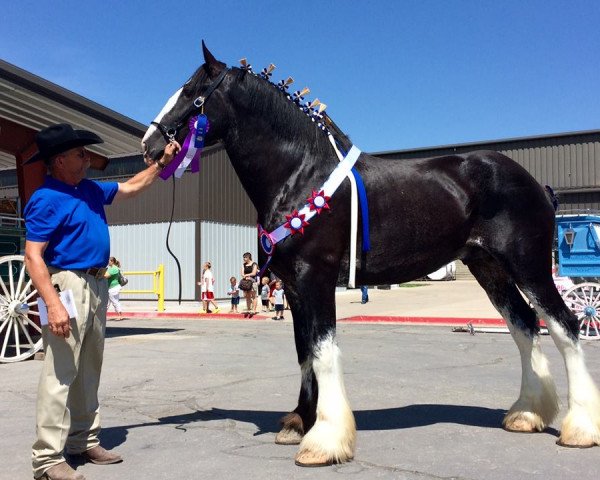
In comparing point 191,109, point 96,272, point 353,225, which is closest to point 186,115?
point 191,109

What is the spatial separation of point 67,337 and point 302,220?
1.53 meters

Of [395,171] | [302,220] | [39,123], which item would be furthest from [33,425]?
[39,123]

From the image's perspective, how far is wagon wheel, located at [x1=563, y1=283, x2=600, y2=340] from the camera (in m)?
10.0

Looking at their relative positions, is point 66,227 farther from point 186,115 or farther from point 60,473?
point 60,473

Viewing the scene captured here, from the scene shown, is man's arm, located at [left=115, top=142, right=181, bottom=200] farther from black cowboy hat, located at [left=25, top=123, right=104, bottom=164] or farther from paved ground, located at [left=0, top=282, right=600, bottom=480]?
paved ground, located at [left=0, top=282, right=600, bottom=480]

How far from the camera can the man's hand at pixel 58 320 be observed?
320cm

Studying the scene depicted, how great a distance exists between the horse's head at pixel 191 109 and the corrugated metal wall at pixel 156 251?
1938 cm

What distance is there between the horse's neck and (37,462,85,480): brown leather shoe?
1.86 meters

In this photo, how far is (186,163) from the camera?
13.0 ft

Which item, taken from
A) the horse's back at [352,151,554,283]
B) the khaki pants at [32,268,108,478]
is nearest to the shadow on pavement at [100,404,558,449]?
the khaki pants at [32,268,108,478]

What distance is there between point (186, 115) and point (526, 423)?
3.12 meters

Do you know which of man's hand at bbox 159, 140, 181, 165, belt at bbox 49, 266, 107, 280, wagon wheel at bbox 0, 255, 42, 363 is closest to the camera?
belt at bbox 49, 266, 107, 280

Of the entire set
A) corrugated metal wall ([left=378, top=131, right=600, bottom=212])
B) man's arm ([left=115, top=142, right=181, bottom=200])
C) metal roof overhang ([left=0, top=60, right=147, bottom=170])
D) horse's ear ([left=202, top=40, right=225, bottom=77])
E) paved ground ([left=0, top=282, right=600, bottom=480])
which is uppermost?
corrugated metal wall ([left=378, top=131, right=600, bottom=212])

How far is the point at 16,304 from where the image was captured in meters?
8.17
